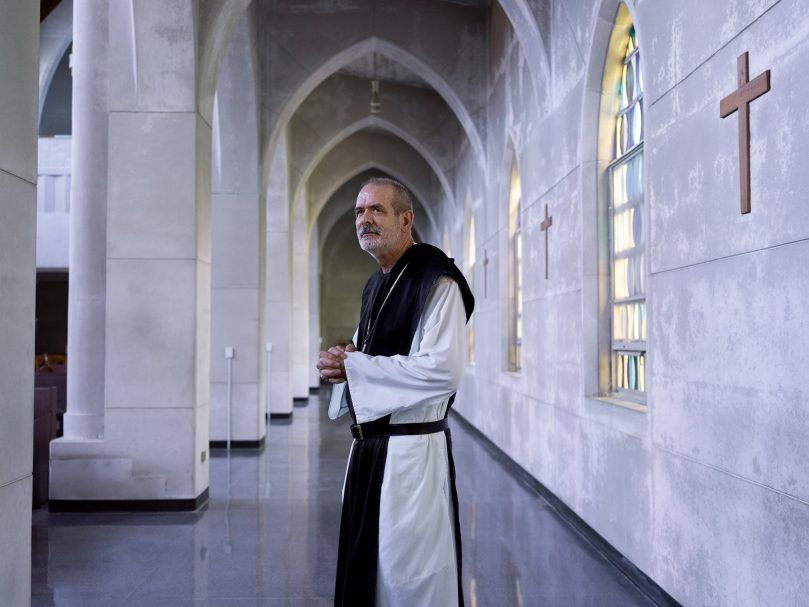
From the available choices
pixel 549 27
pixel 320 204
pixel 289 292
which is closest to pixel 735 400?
pixel 549 27

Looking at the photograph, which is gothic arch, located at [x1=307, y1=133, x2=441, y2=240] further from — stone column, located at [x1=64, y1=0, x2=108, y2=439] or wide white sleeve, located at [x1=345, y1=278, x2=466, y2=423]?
wide white sleeve, located at [x1=345, y1=278, x2=466, y2=423]

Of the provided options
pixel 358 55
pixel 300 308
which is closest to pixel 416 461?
pixel 358 55

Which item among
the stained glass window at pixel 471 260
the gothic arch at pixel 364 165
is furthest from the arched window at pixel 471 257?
the gothic arch at pixel 364 165

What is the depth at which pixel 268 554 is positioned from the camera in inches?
193

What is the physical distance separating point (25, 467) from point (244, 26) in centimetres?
785

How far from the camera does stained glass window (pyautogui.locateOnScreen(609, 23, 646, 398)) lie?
500 cm

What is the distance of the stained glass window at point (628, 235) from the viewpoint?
5.00m

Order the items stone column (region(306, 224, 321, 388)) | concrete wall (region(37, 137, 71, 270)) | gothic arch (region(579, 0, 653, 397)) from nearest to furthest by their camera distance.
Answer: gothic arch (region(579, 0, 653, 397)) < concrete wall (region(37, 137, 71, 270)) < stone column (region(306, 224, 321, 388))

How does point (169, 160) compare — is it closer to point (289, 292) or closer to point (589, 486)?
point (589, 486)

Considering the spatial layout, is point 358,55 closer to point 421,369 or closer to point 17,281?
point 17,281

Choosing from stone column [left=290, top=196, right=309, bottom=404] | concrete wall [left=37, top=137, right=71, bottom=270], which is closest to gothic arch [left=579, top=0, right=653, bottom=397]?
stone column [left=290, top=196, right=309, bottom=404]

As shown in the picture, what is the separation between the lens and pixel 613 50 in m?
5.41

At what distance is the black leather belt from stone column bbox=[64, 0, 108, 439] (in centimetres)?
489

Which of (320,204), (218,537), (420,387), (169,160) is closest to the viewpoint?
(420,387)
